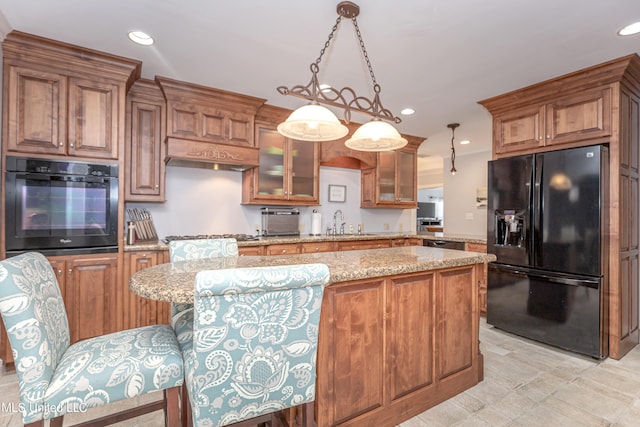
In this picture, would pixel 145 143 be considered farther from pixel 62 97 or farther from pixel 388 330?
pixel 388 330

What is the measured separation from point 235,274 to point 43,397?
0.83m

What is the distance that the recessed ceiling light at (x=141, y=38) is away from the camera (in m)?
2.24

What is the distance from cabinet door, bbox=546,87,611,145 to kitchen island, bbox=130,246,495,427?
1.65 m

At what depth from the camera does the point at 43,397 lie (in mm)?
1107

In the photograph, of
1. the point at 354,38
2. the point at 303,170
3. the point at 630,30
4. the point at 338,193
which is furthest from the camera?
the point at 338,193

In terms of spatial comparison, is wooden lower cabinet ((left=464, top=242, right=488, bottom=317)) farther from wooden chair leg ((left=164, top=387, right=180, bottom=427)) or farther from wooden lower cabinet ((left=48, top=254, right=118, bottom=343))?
wooden lower cabinet ((left=48, top=254, right=118, bottom=343))

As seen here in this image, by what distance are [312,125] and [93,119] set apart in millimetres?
1923

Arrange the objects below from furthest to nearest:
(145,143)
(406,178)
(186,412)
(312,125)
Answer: (406,178)
(145,143)
(312,125)
(186,412)

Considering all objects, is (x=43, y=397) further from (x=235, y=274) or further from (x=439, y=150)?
(x=439, y=150)

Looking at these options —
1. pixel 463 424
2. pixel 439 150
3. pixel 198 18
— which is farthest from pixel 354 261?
pixel 439 150

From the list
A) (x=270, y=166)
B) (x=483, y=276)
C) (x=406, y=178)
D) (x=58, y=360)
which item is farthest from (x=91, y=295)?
(x=406, y=178)

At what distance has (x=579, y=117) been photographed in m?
2.84

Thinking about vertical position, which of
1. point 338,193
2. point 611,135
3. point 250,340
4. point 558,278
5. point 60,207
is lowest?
point 558,278

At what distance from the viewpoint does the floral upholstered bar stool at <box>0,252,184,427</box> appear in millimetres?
1086
